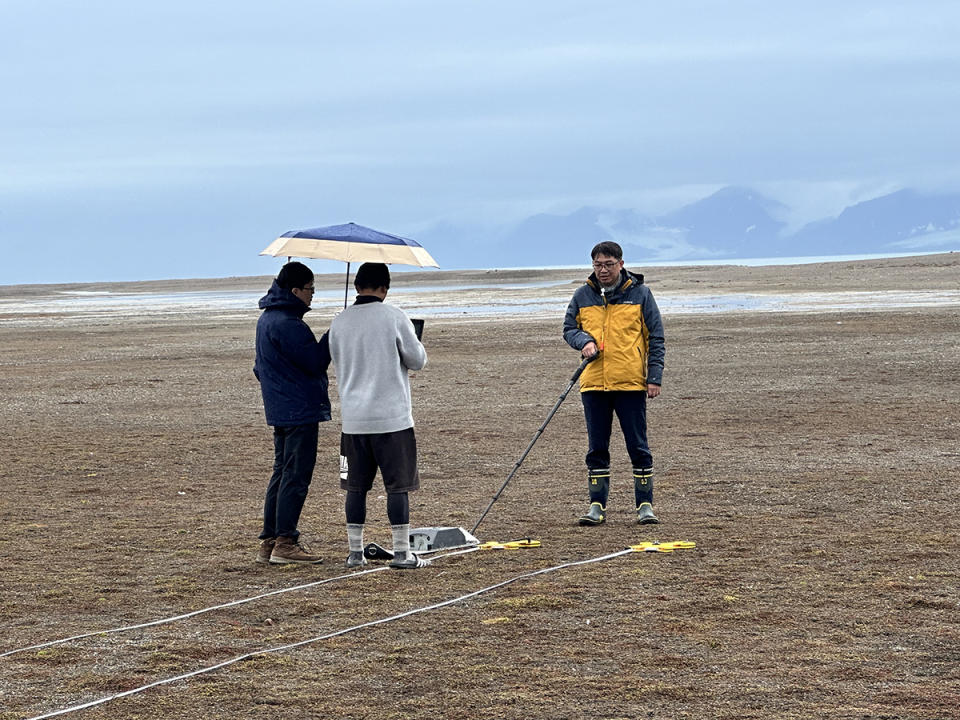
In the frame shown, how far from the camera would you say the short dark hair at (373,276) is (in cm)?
830

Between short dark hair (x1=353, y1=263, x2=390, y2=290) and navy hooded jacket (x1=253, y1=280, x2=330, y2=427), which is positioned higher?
short dark hair (x1=353, y1=263, x2=390, y2=290)

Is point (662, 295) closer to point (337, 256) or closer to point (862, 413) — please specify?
point (862, 413)

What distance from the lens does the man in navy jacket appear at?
857cm

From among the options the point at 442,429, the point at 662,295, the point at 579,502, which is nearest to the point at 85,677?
the point at 579,502

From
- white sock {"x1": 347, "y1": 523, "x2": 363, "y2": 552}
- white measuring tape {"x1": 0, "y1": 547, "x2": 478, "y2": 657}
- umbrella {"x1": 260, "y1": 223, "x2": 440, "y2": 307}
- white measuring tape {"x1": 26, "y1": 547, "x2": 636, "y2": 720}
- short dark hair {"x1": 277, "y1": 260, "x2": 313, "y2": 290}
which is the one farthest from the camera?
white sock {"x1": 347, "y1": 523, "x2": 363, "y2": 552}

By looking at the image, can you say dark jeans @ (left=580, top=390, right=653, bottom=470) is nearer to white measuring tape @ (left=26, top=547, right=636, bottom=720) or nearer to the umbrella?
white measuring tape @ (left=26, top=547, right=636, bottom=720)

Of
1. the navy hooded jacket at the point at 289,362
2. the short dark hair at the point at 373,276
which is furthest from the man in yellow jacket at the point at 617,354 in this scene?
the navy hooded jacket at the point at 289,362

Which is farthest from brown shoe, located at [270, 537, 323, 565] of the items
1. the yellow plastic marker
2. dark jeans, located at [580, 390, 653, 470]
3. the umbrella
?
dark jeans, located at [580, 390, 653, 470]

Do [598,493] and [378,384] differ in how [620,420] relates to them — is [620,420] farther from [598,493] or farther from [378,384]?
[378,384]

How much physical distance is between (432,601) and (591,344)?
273cm

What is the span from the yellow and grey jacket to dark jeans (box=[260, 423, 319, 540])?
2195 mm

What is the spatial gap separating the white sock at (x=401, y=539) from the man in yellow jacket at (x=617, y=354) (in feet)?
6.09

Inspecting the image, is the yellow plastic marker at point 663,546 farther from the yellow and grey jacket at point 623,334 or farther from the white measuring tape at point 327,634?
the yellow and grey jacket at point 623,334

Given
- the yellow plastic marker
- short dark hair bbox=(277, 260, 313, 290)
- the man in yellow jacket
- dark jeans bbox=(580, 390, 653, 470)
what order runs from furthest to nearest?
dark jeans bbox=(580, 390, 653, 470) < the man in yellow jacket < the yellow plastic marker < short dark hair bbox=(277, 260, 313, 290)
